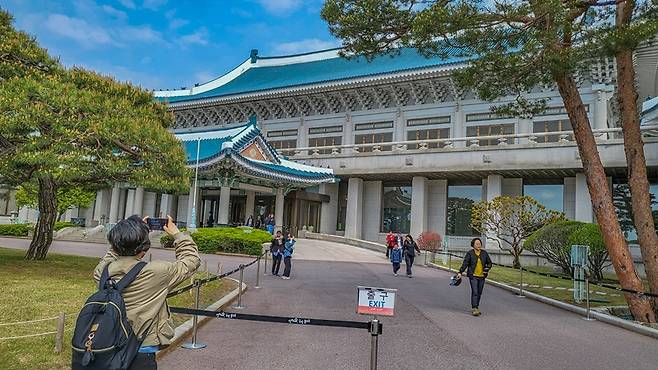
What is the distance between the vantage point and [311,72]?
38219 millimetres

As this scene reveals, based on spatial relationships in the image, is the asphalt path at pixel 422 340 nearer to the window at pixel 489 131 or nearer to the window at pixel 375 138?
the window at pixel 489 131

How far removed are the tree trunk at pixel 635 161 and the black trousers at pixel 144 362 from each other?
10.3m

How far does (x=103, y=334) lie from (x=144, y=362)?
1.27ft

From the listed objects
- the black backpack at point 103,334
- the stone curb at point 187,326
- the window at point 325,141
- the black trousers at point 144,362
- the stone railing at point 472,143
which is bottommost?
the stone curb at point 187,326

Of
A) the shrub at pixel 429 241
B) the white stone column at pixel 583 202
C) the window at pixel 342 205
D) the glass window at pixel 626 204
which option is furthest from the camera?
the window at pixel 342 205

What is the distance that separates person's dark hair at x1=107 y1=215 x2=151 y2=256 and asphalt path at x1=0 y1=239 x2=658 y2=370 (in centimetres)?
300

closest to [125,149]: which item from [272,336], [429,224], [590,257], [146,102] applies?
[146,102]

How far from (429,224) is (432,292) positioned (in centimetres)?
1810

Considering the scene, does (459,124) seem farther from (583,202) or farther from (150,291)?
(150,291)

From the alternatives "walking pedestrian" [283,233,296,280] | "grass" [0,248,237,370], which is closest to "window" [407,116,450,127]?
"walking pedestrian" [283,233,296,280]

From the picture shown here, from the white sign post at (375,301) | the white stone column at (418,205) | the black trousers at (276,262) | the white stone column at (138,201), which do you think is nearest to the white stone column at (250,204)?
the white stone column at (138,201)

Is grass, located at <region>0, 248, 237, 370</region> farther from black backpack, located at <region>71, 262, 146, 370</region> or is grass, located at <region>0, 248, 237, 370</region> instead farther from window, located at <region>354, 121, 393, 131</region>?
window, located at <region>354, 121, 393, 131</region>

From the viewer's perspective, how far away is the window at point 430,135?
30.0m

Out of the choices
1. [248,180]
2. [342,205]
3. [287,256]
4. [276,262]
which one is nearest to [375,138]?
[342,205]
